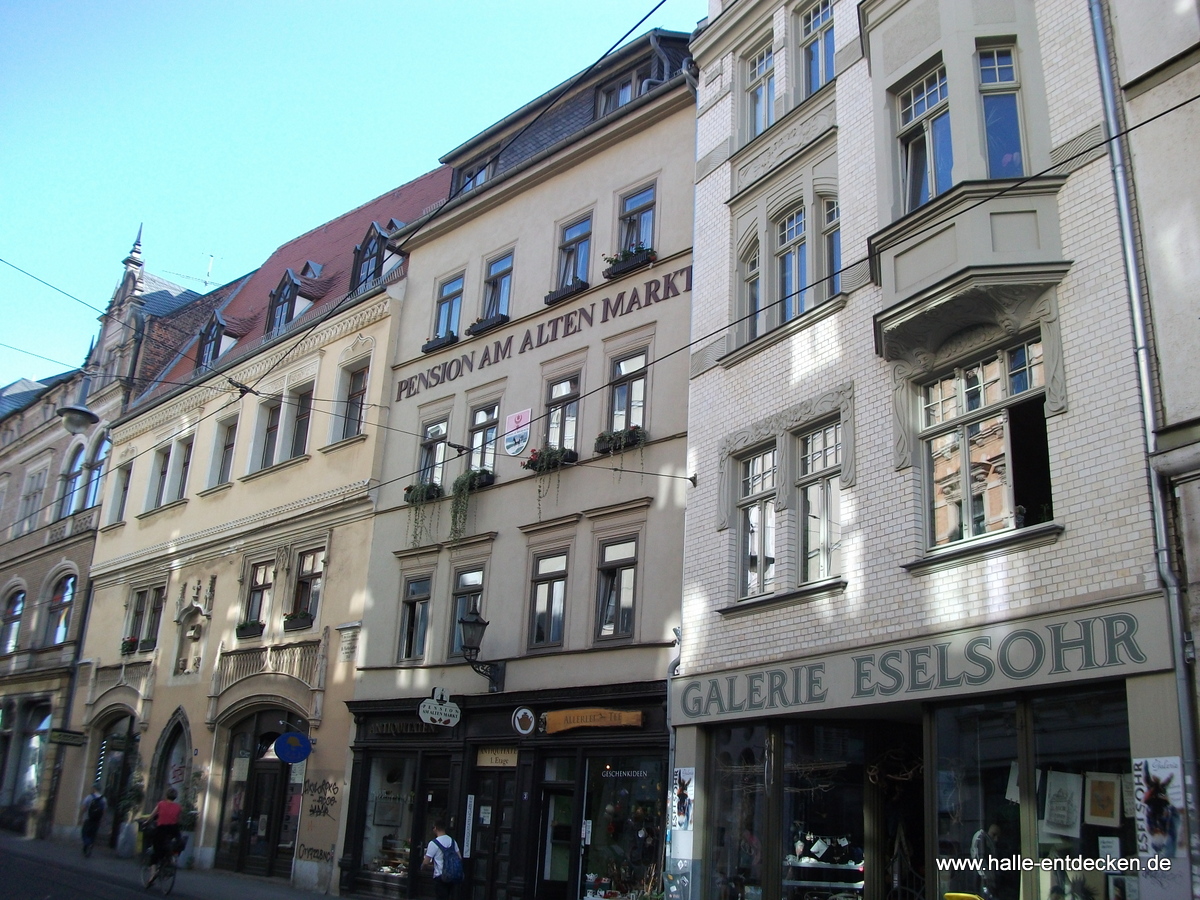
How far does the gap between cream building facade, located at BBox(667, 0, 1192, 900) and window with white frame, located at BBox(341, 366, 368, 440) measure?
35.8 ft

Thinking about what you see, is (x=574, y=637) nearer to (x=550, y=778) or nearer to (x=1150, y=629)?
(x=550, y=778)

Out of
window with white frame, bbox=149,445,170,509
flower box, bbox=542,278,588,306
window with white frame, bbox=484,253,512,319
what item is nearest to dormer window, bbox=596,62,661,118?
flower box, bbox=542,278,588,306

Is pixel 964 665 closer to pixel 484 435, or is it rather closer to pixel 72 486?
pixel 484 435

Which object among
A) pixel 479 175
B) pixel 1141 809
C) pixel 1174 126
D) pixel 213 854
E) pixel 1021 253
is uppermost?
pixel 479 175

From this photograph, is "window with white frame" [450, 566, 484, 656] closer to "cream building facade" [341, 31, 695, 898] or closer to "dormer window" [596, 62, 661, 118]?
"cream building facade" [341, 31, 695, 898]

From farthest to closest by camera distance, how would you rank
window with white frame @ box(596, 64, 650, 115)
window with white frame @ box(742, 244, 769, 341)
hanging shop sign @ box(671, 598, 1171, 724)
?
window with white frame @ box(596, 64, 650, 115)
window with white frame @ box(742, 244, 769, 341)
hanging shop sign @ box(671, 598, 1171, 724)

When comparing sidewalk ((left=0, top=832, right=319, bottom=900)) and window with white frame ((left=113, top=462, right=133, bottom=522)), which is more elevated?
window with white frame ((left=113, top=462, right=133, bottom=522))

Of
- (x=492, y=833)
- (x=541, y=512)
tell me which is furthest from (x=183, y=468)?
(x=492, y=833)

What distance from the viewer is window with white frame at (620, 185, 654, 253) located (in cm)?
1970

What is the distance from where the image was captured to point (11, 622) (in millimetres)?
38000

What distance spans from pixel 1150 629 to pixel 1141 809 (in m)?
1.44

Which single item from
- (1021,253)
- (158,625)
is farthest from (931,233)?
(158,625)

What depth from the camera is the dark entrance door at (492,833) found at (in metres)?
18.0

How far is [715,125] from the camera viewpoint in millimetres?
18062
